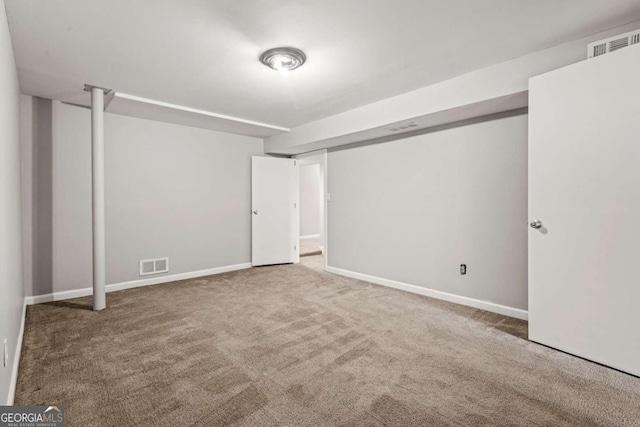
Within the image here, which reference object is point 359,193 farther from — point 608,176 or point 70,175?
point 70,175

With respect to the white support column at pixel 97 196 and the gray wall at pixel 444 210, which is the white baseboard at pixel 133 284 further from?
the gray wall at pixel 444 210

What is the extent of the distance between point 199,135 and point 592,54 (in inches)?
187

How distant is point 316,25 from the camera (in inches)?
85.5

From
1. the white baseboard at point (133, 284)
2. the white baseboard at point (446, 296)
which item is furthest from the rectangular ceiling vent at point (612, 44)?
the white baseboard at point (133, 284)

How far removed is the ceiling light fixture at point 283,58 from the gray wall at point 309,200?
661 centimetres

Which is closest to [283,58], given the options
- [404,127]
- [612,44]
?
[404,127]

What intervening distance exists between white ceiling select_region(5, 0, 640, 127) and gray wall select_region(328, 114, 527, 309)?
91 cm

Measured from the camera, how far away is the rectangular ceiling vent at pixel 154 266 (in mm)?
4387

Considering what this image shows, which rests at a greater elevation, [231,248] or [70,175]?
[70,175]

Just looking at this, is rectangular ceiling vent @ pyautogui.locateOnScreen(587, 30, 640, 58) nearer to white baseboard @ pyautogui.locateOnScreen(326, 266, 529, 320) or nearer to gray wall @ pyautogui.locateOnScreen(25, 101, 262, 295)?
white baseboard @ pyautogui.locateOnScreen(326, 266, 529, 320)

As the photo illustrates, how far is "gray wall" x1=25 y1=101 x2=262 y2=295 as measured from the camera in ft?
12.5

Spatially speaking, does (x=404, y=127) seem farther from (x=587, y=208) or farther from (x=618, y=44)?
(x=587, y=208)

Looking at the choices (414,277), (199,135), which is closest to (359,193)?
(414,277)

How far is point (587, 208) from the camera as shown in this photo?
7.46 ft
